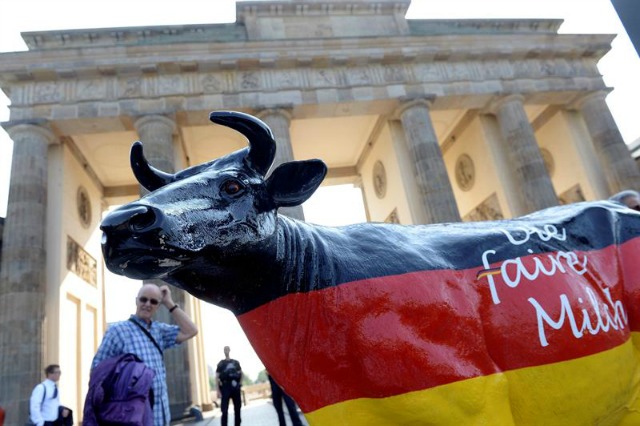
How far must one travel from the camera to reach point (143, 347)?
3.49 m

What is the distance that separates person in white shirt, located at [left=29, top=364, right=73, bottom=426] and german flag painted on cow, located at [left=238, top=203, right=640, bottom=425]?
6904 millimetres

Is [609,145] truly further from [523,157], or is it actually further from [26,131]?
[26,131]

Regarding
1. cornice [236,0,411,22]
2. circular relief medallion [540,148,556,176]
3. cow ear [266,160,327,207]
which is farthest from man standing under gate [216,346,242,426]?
circular relief medallion [540,148,556,176]

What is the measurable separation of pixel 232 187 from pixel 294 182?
0.24 meters

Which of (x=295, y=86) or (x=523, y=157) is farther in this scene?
(x=295, y=86)

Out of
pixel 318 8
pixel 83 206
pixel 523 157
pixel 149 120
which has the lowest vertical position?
pixel 523 157

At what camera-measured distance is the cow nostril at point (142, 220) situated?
4.27 feet

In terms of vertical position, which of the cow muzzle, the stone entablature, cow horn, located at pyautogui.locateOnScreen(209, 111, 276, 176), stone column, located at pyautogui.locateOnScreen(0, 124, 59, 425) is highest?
the stone entablature

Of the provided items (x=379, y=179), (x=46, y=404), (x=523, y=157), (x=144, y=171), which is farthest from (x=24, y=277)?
(x=523, y=157)

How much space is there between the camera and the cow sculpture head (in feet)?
4.29

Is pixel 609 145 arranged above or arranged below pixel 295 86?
below

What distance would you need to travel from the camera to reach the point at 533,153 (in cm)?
1747

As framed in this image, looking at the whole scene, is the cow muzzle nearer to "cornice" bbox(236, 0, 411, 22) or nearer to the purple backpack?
the purple backpack

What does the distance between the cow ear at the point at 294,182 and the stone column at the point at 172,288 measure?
11.2 metres
